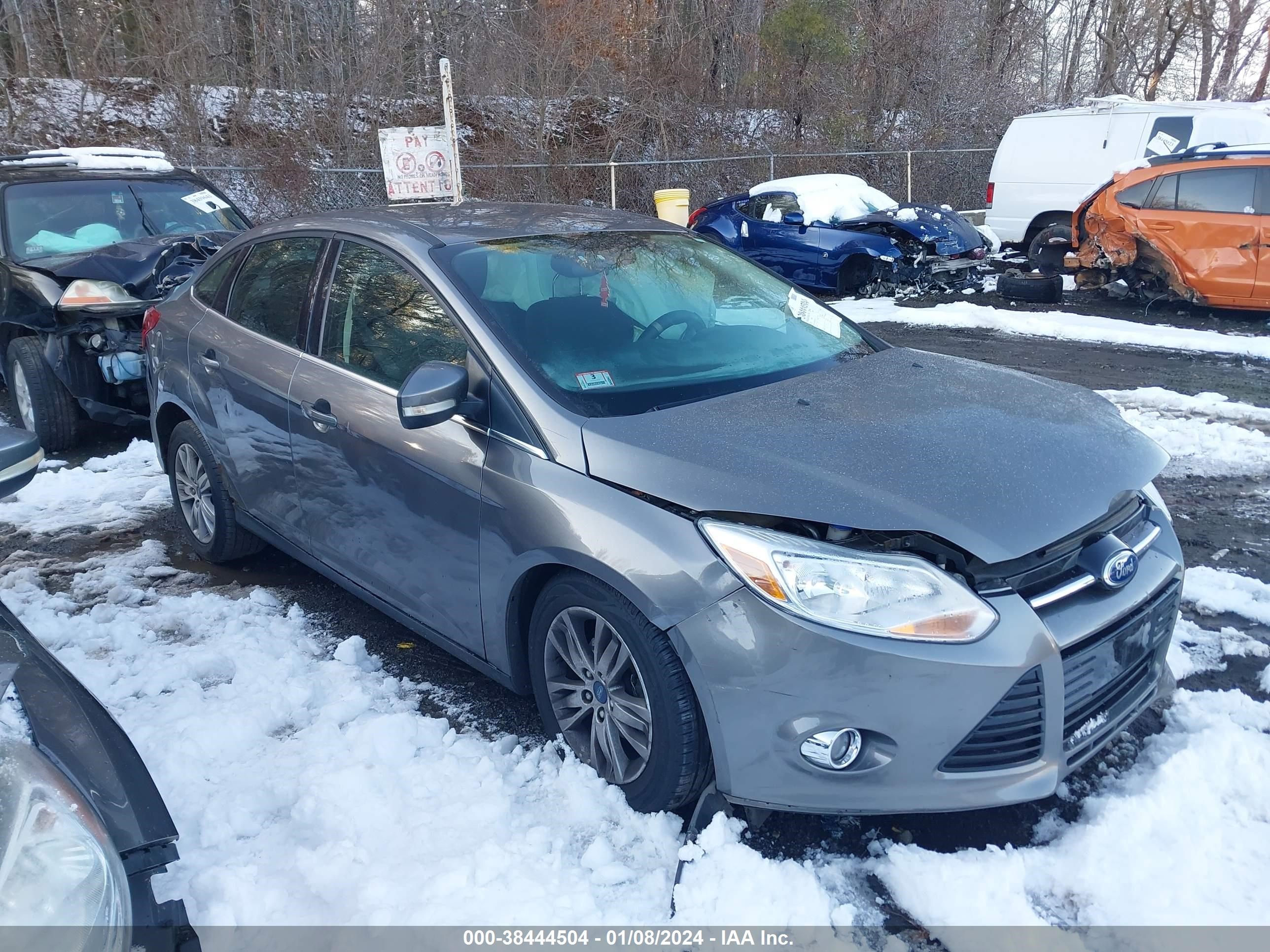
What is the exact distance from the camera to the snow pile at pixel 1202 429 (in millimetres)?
5613

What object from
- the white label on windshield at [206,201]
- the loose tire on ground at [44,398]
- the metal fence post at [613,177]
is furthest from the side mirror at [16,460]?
the metal fence post at [613,177]

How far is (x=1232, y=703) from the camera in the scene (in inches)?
126

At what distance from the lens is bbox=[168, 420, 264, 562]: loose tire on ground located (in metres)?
4.53

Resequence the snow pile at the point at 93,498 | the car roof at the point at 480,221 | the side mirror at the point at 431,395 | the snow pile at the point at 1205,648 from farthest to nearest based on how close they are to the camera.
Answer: the snow pile at the point at 93,498, the car roof at the point at 480,221, the snow pile at the point at 1205,648, the side mirror at the point at 431,395

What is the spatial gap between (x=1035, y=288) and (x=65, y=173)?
32.2ft

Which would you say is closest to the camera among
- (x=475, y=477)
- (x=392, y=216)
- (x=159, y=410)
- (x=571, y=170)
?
(x=475, y=477)

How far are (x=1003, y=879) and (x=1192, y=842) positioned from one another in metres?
0.53

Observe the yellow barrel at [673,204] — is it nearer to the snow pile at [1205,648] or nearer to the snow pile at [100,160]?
the snow pile at [100,160]

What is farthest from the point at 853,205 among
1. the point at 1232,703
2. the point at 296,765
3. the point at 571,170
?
the point at 296,765

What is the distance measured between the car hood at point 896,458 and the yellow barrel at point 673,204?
1366 centimetres

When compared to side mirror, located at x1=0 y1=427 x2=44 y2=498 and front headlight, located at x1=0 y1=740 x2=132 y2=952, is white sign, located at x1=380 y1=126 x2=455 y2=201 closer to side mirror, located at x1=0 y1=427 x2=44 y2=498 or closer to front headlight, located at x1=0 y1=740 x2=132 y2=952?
side mirror, located at x1=0 y1=427 x2=44 y2=498

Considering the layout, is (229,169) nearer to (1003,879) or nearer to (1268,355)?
(1268,355)

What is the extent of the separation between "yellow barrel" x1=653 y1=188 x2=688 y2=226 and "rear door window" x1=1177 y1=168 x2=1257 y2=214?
7872 millimetres

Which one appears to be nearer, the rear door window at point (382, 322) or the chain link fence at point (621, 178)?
the rear door window at point (382, 322)
